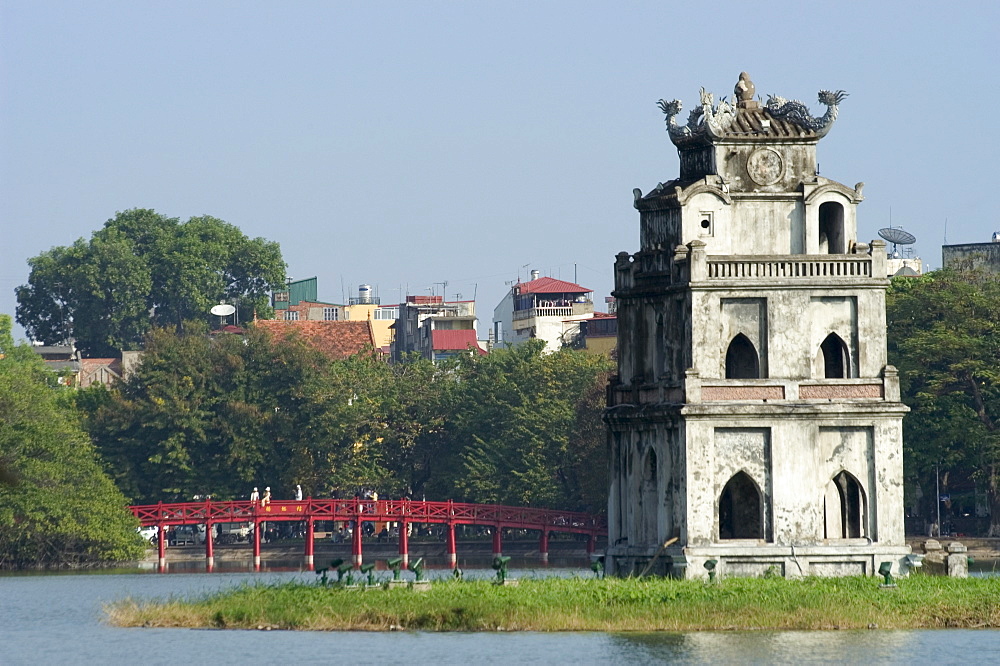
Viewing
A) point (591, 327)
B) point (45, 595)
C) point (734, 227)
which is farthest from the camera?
point (591, 327)

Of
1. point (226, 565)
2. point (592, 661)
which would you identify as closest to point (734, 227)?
point (592, 661)

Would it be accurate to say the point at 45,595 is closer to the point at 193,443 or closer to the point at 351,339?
the point at 193,443

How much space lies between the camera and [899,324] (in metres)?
95.6

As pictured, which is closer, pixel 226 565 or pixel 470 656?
pixel 470 656

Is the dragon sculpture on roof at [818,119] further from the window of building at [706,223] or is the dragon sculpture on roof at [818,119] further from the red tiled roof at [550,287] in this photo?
the red tiled roof at [550,287]

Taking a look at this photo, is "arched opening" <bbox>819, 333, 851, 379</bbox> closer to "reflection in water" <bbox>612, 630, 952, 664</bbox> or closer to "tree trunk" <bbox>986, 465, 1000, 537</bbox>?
"reflection in water" <bbox>612, 630, 952, 664</bbox>

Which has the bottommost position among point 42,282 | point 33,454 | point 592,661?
point 592,661

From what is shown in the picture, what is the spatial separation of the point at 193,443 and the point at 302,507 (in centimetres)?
995

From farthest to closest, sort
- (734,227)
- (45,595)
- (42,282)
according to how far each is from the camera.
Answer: (42,282) < (45,595) < (734,227)

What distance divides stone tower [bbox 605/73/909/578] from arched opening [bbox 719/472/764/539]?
0.14 ft

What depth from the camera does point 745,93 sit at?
61938 millimetres

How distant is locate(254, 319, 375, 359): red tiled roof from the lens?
146 m

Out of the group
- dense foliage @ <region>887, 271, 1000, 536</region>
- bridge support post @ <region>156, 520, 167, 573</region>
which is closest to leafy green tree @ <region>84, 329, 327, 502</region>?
bridge support post @ <region>156, 520, 167, 573</region>

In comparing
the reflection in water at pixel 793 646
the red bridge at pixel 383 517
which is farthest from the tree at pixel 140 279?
the reflection in water at pixel 793 646
